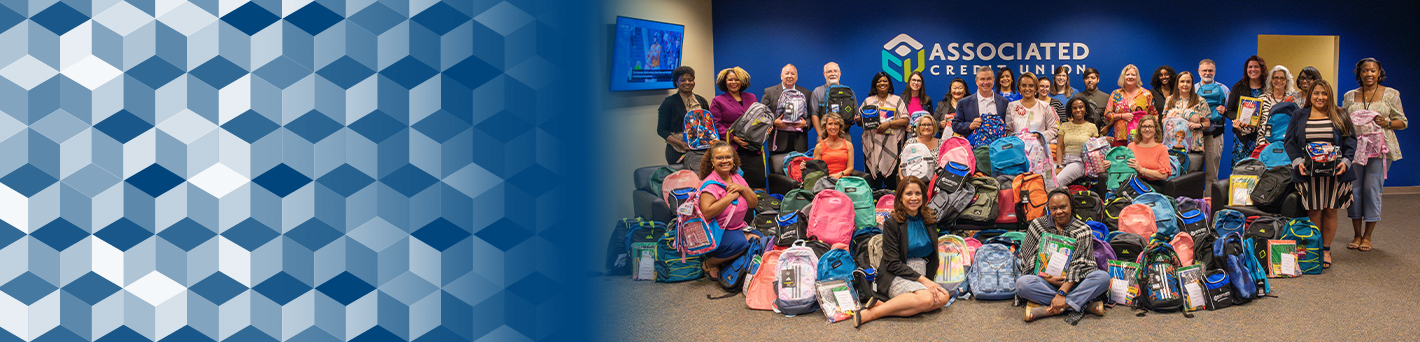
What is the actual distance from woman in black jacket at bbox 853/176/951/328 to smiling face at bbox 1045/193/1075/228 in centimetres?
65

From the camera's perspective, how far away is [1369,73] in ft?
19.0

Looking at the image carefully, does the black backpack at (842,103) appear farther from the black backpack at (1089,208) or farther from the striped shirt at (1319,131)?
the striped shirt at (1319,131)

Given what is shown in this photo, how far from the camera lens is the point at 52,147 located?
25.7 inches

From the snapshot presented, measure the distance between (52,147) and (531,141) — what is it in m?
0.36

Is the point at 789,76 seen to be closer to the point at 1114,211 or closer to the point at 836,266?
the point at 1114,211

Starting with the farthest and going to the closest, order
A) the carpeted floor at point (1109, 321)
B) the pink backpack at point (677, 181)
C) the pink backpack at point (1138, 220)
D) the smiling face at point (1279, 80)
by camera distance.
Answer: the smiling face at point (1279, 80), the pink backpack at point (677, 181), the pink backpack at point (1138, 220), the carpeted floor at point (1109, 321)

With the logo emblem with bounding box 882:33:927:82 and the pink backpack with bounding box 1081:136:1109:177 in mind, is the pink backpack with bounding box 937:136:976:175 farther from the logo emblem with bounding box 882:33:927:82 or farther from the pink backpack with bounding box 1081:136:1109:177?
the logo emblem with bounding box 882:33:927:82

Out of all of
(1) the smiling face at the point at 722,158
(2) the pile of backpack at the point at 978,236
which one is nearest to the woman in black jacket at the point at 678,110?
(2) the pile of backpack at the point at 978,236

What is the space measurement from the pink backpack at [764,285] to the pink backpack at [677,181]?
1007mm

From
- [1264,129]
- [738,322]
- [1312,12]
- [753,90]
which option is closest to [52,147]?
[738,322]

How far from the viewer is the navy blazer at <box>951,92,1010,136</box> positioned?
6863 mm

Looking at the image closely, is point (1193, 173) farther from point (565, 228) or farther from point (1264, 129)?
point (565, 228)

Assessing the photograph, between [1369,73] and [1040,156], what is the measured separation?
213 centimetres

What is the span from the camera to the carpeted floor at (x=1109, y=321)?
4070mm
